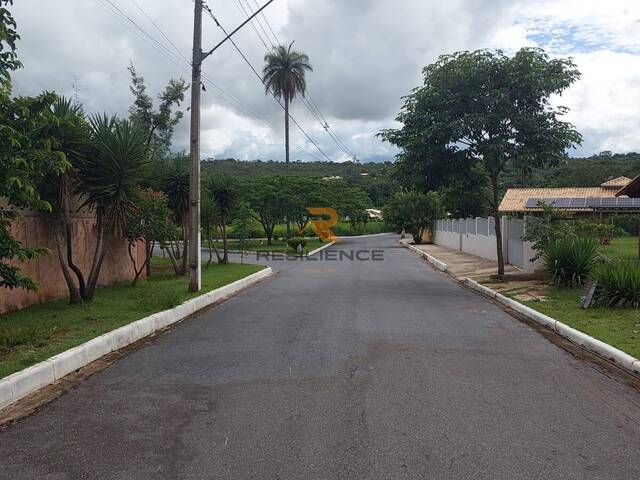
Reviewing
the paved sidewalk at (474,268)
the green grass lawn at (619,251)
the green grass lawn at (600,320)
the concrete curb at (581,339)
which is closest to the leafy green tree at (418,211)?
the green grass lawn at (619,251)

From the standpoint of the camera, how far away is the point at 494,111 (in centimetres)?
1572

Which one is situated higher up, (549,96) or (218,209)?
(549,96)

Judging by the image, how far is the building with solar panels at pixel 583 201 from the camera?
21255 millimetres

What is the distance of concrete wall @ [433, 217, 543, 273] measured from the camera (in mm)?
19188

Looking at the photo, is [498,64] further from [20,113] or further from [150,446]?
[150,446]

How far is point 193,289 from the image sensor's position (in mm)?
13844

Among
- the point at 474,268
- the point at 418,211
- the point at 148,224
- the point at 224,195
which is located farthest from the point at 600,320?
the point at 418,211

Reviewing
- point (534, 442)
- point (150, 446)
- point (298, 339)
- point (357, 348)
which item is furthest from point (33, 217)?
point (534, 442)

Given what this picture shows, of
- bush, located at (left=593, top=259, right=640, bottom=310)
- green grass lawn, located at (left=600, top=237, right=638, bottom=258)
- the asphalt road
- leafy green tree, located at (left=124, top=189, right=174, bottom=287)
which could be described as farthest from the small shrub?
green grass lawn, located at (left=600, top=237, right=638, bottom=258)

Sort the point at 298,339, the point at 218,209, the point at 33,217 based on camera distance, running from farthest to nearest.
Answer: the point at 218,209 < the point at 33,217 < the point at 298,339

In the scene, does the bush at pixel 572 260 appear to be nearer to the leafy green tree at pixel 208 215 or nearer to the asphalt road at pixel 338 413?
the asphalt road at pixel 338 413

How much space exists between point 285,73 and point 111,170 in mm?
37877

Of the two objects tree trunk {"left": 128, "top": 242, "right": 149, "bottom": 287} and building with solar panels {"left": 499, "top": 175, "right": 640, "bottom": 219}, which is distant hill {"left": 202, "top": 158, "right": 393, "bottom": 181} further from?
tree trunk {"left": 128, "top": 242, "right": 149, "bottom": 287}

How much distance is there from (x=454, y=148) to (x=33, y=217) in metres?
10.7
